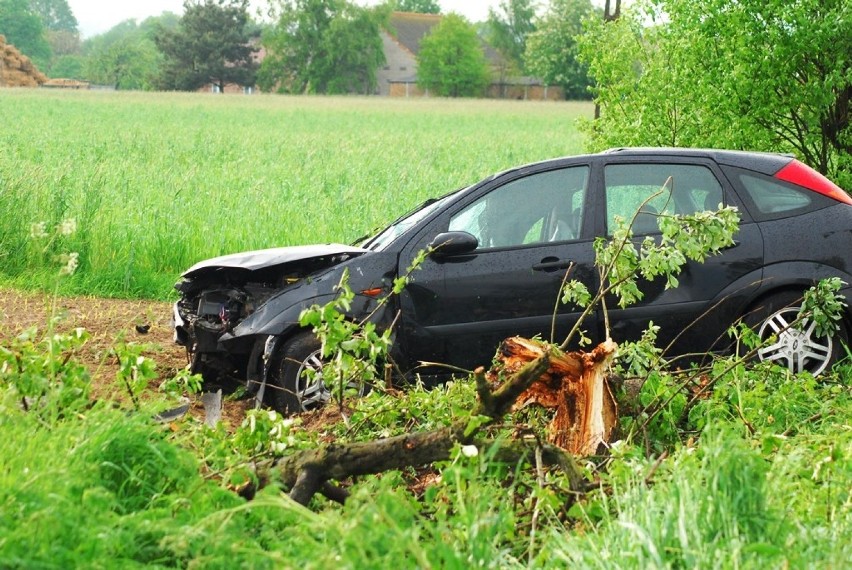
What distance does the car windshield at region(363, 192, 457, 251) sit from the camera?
8.20 m

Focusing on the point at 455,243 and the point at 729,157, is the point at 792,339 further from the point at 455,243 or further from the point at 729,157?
the point at 455,243

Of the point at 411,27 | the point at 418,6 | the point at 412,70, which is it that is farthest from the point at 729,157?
the point at 418,6

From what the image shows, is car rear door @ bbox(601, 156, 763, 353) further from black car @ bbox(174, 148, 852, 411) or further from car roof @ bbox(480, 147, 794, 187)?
car roof @ bbox(480, 147, 794, 187)

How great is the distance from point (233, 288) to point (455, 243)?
154cm

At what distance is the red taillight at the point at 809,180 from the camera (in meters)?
8.28

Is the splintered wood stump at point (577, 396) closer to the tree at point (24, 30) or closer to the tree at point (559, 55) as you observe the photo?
the tree at point (559, 55)

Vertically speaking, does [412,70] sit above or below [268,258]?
below

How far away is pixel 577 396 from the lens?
20.2ft

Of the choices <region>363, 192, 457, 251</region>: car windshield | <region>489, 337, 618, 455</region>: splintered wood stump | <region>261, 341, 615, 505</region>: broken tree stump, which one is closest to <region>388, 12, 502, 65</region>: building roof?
<region>363, 192, 457, 251</region>: car windshield

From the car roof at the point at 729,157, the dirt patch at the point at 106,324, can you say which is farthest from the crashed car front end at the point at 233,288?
the car roof at the point at 729,157

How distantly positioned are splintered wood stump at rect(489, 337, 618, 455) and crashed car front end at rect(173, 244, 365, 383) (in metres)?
2.20

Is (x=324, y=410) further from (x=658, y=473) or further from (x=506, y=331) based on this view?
(x=658, y=473)

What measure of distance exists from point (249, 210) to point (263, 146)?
16706mm

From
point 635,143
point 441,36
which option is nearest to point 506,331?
point 635,143
